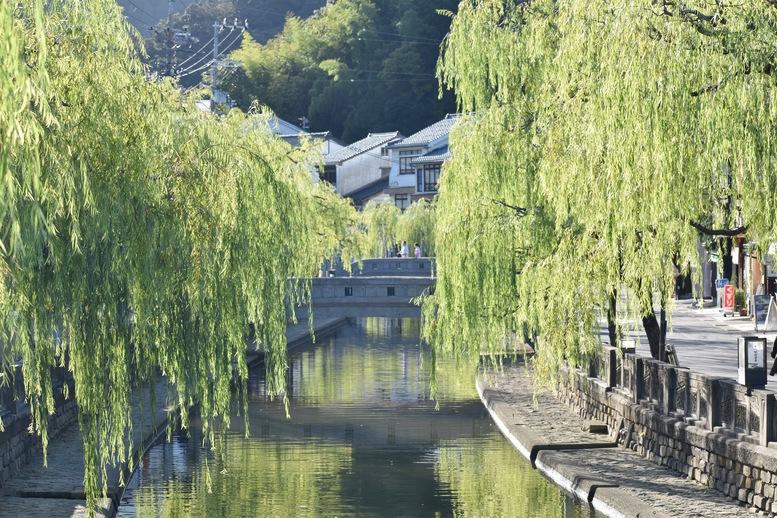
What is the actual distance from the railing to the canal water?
2268mm

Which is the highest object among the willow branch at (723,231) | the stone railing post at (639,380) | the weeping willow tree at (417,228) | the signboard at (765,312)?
the weeping willow tree at (417,228)

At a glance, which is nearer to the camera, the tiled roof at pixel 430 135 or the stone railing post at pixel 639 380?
the stone railing post at pixel 639 380

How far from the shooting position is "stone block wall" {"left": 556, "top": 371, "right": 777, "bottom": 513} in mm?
14234

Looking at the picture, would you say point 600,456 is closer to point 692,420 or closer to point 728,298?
point 692,420

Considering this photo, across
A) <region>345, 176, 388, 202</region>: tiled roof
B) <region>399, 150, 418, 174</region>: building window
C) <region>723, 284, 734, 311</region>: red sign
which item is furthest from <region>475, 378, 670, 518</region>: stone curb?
<region>345, 176, 388, 202</region>: tiled roof

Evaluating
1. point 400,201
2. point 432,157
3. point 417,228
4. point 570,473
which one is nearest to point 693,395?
point 570,473

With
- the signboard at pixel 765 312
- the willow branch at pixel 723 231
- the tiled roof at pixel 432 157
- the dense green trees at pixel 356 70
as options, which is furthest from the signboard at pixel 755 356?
the dense green trees at pixel 356 70

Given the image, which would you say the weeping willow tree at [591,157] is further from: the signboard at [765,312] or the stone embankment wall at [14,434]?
the signboard at [765,312]

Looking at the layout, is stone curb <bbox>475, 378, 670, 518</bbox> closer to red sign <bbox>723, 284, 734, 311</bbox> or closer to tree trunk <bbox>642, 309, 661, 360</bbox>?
tree trunk <bbox>642, 309, 661, 360</bbox>

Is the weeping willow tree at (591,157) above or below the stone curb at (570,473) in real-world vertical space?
above

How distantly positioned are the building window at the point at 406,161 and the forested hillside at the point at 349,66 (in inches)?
392

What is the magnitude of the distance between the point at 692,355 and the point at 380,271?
80.3 feet

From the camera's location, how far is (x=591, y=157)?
14.7m

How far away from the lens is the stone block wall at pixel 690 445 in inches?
560
